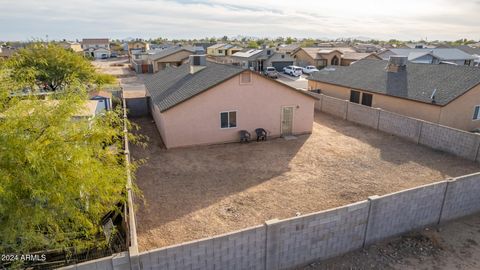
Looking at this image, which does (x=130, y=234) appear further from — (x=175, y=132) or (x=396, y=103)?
(x=396, y=103)

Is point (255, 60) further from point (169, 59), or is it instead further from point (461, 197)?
point (461, 197)

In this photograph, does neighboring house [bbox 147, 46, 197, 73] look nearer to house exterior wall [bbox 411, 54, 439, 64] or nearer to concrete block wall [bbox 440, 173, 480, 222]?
house exterior wall [bbox 411, 54, 439, 64]

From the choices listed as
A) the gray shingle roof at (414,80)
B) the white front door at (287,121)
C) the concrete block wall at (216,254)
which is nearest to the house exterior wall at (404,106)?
the gray shingle roof at (414,80)

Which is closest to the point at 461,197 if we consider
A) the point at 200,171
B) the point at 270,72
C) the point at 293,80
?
the point at 200,171

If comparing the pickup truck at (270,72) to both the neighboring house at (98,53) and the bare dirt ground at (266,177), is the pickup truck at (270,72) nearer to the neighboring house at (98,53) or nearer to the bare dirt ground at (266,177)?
the bare dirt ground at (266,177)

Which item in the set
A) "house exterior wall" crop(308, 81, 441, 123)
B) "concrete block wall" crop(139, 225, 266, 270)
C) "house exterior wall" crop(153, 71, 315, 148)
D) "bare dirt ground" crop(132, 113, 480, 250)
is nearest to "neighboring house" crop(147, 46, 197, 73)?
"house exterior wall" crop(308, 81, 441, 123)
